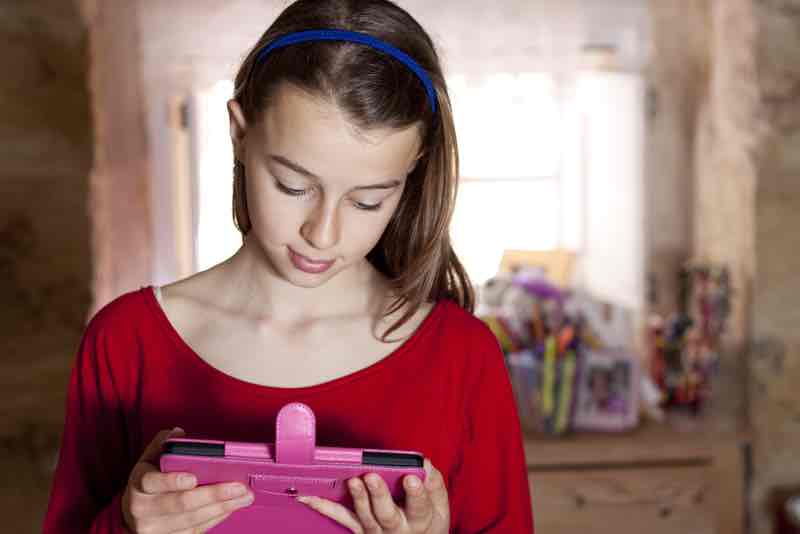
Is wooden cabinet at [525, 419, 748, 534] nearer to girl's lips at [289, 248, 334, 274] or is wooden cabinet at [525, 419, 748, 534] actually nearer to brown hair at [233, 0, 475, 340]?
brown hair at [233, 0, 475, 340]

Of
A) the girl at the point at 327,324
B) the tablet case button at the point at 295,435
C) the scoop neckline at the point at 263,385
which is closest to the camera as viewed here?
the tablet case button at the point at 295,435

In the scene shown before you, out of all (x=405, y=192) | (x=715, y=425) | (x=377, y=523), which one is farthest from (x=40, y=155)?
(x=715, y=425)

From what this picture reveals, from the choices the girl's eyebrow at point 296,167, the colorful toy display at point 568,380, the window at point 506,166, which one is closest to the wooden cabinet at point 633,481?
the colorful toy display at point 568,380

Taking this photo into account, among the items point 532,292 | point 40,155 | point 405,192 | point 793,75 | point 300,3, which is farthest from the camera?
point 532,292

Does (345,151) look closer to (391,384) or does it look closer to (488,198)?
(391,384)

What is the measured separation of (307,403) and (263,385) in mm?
56

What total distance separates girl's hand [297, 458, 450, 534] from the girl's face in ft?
0.81

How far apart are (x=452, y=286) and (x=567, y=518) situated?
1.24 metres

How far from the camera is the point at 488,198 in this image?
121 inches

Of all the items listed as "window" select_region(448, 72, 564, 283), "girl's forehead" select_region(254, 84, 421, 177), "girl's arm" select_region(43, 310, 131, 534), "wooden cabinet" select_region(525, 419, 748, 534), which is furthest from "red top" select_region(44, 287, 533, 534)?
"window" select_region(448, 72, 564, 283)

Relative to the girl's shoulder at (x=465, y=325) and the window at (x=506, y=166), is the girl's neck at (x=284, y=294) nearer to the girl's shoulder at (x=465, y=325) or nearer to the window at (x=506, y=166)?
the girl's shoulder at (x=465, y=325)

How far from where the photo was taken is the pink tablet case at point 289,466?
87 centimetres

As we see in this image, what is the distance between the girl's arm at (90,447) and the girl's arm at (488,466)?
39 centimetres

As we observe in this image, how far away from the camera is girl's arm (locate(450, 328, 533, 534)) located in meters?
1.15
